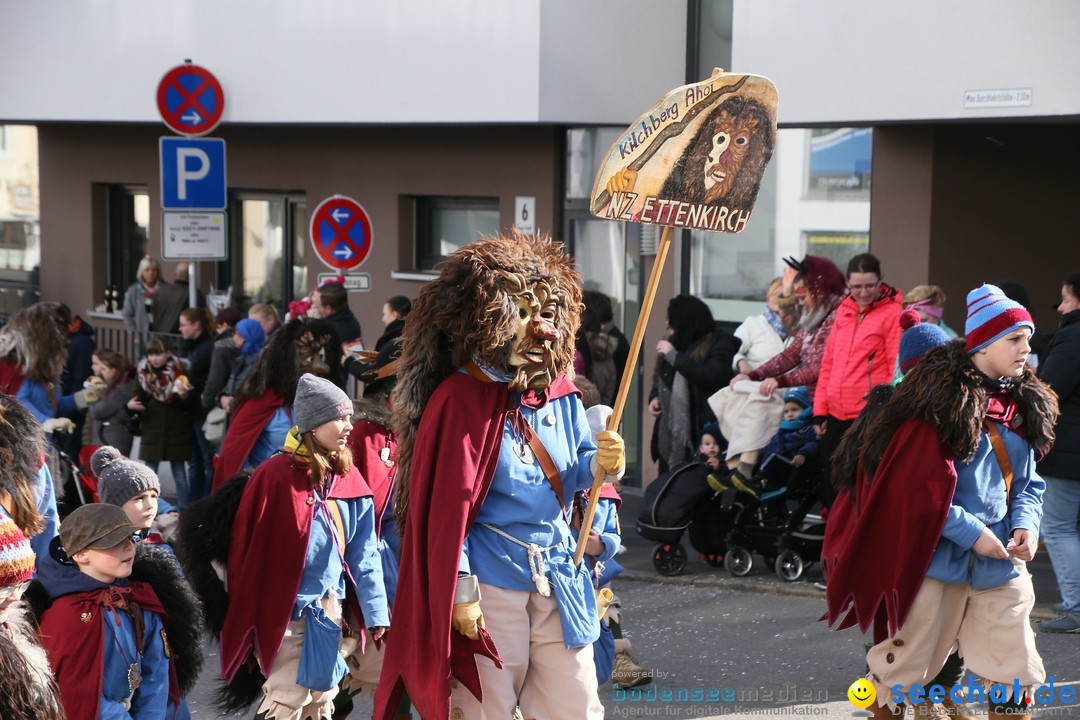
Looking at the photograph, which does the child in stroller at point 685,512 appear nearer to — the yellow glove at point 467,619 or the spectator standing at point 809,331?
the spectator standing at point 809,331

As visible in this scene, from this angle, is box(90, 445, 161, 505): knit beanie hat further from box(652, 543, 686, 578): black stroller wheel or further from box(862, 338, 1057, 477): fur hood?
box(652, 543, 686, 578): black stroller wheel

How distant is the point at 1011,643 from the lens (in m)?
5.43

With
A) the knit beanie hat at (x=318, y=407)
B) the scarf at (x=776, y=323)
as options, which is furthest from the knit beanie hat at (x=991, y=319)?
the scarf at (x=776, y=323)

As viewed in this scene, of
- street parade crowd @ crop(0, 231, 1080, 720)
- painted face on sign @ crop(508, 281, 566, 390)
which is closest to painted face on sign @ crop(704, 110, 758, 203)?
street parade crowd @ crop(0, 231, 1080, 720)

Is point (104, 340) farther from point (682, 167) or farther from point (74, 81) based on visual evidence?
point (682, 167)

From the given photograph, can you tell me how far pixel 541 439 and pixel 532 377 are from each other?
21 cm

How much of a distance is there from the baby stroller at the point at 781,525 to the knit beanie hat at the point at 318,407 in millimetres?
3979

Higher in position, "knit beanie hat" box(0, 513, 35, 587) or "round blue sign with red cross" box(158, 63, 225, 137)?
"round blue sign with red cross" box(158, 63, 225, 137)

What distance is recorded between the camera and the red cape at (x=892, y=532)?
213 inches

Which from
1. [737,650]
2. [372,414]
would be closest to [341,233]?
[737,650]

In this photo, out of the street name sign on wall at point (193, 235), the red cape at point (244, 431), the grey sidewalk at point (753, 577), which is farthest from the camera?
the street name sign on wall at point (193, 235)

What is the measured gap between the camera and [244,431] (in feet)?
26.1

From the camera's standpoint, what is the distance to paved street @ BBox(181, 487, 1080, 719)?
684cm

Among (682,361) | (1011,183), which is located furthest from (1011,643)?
(1011,183)
